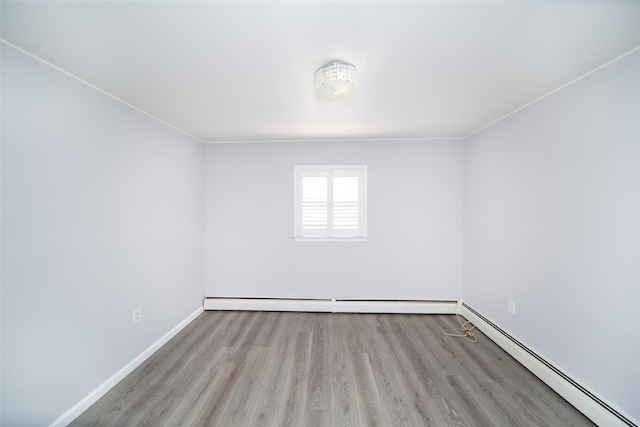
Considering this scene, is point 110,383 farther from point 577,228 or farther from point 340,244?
point 577,228

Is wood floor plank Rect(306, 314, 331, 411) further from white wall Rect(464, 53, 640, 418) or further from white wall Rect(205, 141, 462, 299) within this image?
white wall Rect(464, 53, 640, 418)

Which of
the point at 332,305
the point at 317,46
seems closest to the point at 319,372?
the point at 332,305

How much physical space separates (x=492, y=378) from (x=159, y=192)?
354 centimetres

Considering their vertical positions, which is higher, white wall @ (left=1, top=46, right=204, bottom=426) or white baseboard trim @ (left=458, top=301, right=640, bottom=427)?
white wall @ (left=1, top=46, right=204, bottom=426)

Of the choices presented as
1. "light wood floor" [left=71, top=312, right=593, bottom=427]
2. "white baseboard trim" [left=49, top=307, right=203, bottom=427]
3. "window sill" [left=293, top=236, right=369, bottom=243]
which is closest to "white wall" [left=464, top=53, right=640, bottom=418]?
"light wood floor" [left=71, top=312, right=593, bottom=427]

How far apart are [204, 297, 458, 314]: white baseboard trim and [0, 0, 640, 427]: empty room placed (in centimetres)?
7

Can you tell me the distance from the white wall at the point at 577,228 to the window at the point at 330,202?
1.60 metres

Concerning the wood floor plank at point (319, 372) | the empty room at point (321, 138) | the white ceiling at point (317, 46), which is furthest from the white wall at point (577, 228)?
the wood floor plank at point (319, 372)

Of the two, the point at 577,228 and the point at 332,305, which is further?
the point at 332,305

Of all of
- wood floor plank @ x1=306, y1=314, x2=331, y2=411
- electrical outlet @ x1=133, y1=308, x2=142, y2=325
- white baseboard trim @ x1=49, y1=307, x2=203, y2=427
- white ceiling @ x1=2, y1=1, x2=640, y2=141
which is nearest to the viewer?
white ceiling @ x1=2, y1=1, x2=640, y2=141

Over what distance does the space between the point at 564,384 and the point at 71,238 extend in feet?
12.1

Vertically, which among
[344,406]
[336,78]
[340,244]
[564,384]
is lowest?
[344,406]

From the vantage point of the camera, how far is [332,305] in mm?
3539

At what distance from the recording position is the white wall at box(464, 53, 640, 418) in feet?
5.07
